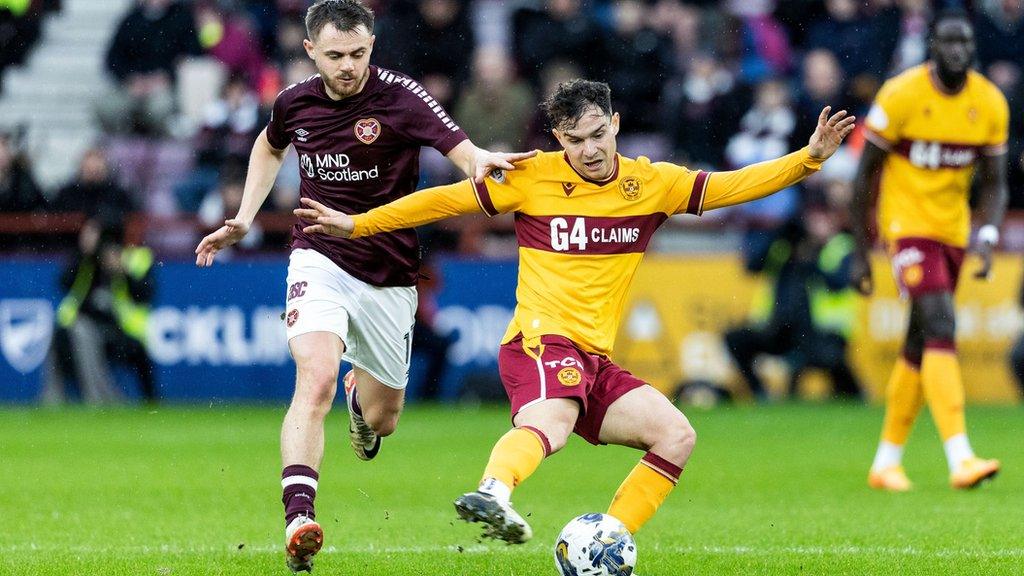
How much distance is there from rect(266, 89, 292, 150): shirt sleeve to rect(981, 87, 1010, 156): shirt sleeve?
451 centimetres

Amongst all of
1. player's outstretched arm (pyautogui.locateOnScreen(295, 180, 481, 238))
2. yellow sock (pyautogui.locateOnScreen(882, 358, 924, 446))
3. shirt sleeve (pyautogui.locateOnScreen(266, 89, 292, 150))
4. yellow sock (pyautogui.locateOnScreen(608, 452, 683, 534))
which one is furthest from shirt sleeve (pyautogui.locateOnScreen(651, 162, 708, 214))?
yellow sock (pyautogui.locateOnScreen(882, 358, 924, 446))

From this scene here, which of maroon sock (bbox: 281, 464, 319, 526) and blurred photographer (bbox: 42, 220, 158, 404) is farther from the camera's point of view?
blurred photographer (bbox: 42, 220, 158, 404)

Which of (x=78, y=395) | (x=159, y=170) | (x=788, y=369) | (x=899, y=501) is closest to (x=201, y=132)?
(x=159, y=170)

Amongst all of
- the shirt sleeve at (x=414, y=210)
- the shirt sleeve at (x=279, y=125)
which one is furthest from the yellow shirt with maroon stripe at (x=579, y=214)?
the shirt sleeve at (x=279, y=125)

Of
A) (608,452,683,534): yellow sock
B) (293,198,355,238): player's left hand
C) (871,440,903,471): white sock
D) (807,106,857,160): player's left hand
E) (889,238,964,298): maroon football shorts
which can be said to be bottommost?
(871,440,903,471): white sock

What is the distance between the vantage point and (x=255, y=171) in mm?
7879

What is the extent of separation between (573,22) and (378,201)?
10.3 meters

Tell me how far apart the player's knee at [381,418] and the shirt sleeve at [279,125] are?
1536 mm

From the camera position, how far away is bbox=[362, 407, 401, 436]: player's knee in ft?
28.1

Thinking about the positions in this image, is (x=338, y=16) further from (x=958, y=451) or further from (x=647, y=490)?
(x=958, y=451)

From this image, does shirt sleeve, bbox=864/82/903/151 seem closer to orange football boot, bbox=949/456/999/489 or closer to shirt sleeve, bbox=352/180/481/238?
orange football boot, bbox=949/456/999/489

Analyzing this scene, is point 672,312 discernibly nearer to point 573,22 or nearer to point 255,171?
point 573,22

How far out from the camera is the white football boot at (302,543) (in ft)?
20.3

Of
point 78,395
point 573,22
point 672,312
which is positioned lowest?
point 78,395
